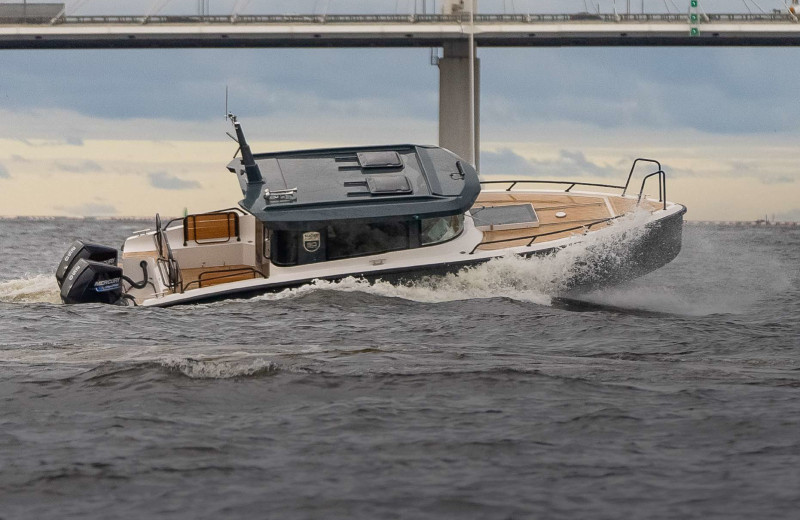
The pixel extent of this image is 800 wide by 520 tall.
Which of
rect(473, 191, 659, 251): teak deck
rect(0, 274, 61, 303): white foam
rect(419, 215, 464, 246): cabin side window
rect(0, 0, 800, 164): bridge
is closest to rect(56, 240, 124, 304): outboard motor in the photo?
rect(0, 274, 61, 303): white foam

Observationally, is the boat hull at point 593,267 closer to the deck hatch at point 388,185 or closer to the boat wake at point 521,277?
the boat wake at point 521,277

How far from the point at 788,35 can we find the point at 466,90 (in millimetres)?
18407

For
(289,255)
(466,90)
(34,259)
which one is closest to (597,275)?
(289,255)

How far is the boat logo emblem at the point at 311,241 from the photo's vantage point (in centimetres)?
1505

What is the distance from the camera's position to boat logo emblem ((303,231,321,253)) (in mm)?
15055

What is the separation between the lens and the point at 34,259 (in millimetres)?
33781

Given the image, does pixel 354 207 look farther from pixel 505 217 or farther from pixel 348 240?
pixel 505 217

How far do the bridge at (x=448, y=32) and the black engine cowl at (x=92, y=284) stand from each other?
1589 inches

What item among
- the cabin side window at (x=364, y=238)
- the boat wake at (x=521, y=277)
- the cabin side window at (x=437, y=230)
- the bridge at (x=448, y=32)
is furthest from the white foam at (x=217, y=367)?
the bridge at (x=448, y=32)

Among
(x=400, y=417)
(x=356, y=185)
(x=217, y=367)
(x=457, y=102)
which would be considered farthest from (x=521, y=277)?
(x=457, y=102)

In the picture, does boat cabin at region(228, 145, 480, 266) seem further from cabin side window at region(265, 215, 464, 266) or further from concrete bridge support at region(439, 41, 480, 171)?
concrete bridge support at region(439, 41, 480, 171)

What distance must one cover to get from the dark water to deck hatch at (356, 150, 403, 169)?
3.56m

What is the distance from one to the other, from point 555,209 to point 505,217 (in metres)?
1.11

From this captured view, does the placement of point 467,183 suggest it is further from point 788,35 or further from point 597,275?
point 788,35
